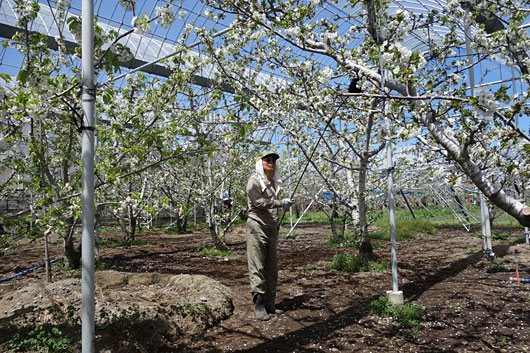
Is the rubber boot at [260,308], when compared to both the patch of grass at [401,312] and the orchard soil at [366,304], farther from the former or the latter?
the patch of grass at [401,312]

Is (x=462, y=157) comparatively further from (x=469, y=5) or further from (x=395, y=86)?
(x=469, y=5)

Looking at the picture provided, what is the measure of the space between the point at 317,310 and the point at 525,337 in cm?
207

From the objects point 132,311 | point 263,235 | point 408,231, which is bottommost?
point 408,231

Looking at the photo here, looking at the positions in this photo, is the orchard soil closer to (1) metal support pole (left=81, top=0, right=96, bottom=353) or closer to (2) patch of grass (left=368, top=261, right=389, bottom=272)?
(2) patch of grass (left=368, top=261, right=389, bottom=272)

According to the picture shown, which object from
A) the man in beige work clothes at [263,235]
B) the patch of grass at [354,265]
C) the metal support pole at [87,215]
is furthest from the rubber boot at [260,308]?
the patch of grass at [354,265]

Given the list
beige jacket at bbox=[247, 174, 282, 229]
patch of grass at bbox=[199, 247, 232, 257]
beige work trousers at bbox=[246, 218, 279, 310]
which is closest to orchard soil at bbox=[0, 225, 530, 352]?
beige work trousers at bbox=[246, 218, 279, 310]

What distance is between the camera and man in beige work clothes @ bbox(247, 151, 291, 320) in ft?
14.5

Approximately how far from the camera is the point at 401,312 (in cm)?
425

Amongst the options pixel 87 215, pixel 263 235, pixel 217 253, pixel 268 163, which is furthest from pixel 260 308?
pixel 217 253

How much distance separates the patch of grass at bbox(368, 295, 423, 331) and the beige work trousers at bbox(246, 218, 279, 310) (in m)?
1.18

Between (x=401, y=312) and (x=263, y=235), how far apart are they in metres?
1.73

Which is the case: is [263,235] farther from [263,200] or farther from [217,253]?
[217,253]

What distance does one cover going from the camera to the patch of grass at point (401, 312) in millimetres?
4037

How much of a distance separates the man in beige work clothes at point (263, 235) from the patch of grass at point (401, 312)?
44.2 inches
